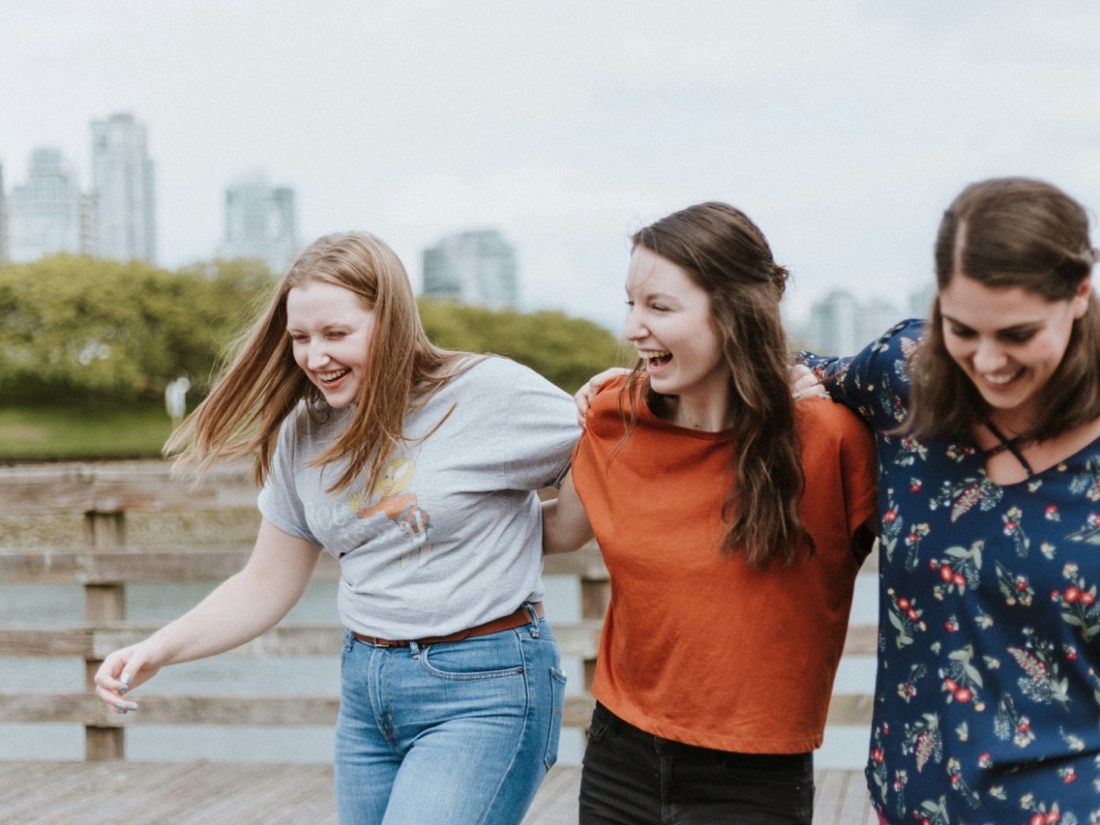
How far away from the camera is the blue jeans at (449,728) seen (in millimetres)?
2182

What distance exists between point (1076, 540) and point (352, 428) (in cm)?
122

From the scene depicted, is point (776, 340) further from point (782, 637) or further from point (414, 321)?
point (414, 321)

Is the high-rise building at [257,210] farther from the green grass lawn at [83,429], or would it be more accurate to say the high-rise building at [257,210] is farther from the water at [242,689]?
the water at [242,689]

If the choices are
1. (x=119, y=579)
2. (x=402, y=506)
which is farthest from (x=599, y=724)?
(x=119, y=579)

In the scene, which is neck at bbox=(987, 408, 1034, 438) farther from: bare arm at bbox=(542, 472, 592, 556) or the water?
the water

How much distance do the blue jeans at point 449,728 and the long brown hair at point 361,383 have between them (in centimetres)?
35

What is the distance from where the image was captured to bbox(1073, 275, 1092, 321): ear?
1.62 meters

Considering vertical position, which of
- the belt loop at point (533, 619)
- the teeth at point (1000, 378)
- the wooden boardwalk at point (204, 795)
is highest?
the teeth at point (1000, 378)

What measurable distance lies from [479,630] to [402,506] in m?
0.25

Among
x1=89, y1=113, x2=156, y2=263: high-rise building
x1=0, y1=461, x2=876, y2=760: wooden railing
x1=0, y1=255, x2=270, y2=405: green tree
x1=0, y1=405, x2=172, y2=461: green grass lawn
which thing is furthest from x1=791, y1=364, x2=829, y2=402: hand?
x1=89, y1=113, x2=156, y2=263: high-rise building

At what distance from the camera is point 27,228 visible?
108812 millimetres

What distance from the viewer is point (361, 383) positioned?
232 cm

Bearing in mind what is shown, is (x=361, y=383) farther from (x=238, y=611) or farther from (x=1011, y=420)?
(x=1011, y=420)

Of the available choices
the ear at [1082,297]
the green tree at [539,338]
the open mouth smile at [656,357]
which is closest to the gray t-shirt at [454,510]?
the open mouth smile at [656,357]
